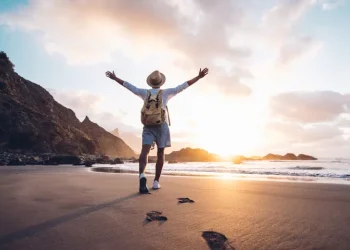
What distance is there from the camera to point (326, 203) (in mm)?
3002

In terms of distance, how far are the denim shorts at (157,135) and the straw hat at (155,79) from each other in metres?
0.78

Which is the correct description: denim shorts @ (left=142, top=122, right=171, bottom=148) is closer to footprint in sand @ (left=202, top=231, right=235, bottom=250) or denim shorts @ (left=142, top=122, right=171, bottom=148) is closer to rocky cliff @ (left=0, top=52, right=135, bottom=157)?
footprint in sand @ (left=202, top=231, right=235, bottom=250)

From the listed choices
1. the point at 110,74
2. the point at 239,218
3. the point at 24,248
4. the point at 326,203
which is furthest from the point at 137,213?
the point at 110,74

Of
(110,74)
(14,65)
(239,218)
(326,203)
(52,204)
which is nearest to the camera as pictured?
(239,218)

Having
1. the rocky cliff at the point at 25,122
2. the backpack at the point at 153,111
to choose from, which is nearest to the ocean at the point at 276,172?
the backpack at the point at 153,111

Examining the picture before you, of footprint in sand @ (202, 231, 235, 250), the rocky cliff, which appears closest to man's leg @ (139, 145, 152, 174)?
footprint in sand @ (202, 231, 235, 250)

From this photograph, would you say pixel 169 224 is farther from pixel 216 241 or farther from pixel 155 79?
pixel 155 79

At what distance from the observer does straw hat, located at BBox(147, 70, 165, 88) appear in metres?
4.80

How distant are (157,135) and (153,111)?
0.48 meters

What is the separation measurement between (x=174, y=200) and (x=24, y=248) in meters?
1.99

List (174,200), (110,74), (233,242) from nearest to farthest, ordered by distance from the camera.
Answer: (233,242) → (174,200) → (110,74)

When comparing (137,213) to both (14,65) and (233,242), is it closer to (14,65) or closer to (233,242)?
(233,242)

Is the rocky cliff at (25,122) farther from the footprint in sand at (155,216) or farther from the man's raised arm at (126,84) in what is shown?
the footprint in sand at (155,216)

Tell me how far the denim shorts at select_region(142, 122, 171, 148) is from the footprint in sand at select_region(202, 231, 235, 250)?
2.94 meters
